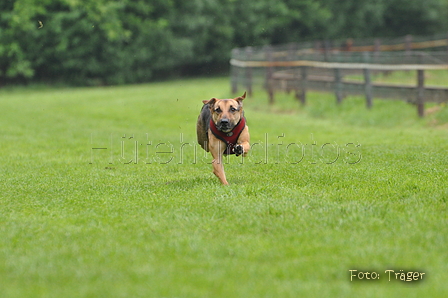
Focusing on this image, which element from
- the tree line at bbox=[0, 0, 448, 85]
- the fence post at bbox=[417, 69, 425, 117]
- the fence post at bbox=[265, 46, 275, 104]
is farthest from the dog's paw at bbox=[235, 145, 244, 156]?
the tree line at bbox=[0, 0, 448, 85]

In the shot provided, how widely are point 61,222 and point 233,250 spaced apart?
2137 millimetres

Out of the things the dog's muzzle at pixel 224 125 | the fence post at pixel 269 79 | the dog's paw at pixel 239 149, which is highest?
the dog's muzzle at pixel 224 125

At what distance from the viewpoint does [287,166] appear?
10.2 meters

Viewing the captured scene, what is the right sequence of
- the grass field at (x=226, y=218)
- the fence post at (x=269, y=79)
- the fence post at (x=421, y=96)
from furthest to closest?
the fence post at (x=269, y=79) → the fence post at (x=421, y=96) → the grass field at (x=226, y=218)

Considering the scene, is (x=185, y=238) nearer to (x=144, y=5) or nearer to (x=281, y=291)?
(x=281, y=291)

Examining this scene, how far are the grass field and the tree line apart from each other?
86.4 feet

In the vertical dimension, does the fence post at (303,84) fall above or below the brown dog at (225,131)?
below

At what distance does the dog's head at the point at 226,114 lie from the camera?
8305 millimetres

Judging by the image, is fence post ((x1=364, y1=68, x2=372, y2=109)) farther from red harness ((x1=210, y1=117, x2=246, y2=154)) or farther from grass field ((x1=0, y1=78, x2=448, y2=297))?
red harness ((x1=210, y1=117, x2=246, y2=154))

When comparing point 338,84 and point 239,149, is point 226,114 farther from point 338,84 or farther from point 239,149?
point 338,84

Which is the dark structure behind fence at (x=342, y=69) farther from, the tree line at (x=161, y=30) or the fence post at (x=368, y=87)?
the tree line at (x=161, y=30)

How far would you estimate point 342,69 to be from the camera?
67.5ft

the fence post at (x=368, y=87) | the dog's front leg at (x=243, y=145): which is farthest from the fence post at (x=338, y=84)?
the dog's front leg at (x=243, y=145)

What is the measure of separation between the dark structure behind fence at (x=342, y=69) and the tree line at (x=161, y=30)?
12593 mm
